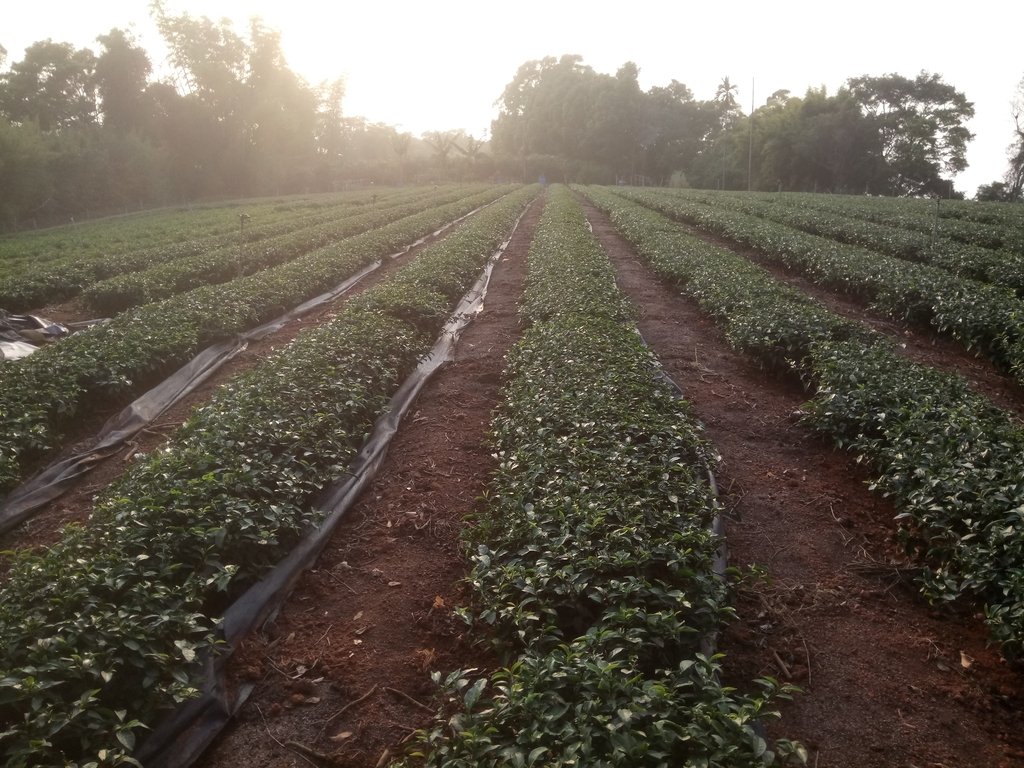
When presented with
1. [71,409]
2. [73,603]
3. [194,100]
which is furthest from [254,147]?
[73,603]

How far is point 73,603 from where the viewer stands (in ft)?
11.6

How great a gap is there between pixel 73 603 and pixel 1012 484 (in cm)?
518

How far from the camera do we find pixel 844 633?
13.7 feet

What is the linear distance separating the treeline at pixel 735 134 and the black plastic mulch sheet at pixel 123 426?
53.8m

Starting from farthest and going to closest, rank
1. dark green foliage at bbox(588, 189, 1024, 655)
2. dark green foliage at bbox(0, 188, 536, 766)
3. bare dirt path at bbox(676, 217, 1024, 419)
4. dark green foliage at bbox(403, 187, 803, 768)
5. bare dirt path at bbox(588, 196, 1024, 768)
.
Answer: bare dirt path at bbox(676, 217, 1024, 419) → dark green foliage at bbox(588, 189, 1024, 655) → bare dirt path at bbox(588, 196, 1024, 768) → dark green foliage at bbox(0, 188, 536, 766) → dark green foliage at bbox(403, 187, 803, 768)

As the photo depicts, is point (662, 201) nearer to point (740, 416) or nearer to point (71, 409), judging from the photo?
point (740, 416)

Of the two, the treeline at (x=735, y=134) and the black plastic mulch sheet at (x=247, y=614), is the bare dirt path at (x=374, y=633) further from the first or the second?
the treeline at (x=735, y=134)

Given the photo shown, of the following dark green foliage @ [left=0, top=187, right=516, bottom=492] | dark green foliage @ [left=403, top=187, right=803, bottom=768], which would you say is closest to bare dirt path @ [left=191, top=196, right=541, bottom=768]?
dark green foliage @ [left=403, top=187, right=803, bottom=768]

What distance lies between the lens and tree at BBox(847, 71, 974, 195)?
2197 inches

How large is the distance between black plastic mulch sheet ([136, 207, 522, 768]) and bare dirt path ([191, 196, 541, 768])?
0.26ft

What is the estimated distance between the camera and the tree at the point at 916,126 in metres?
55.8

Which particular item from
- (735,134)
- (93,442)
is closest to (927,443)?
(93,442)

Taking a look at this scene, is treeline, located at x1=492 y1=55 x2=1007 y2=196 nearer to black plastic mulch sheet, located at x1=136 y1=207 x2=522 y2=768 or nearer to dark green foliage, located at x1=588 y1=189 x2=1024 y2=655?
dark green foliage, located at x1=588 y1=189 x2=1024 y2=655

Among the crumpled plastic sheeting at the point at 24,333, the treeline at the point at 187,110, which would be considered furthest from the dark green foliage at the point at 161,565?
the treeline at the point at 187,110
